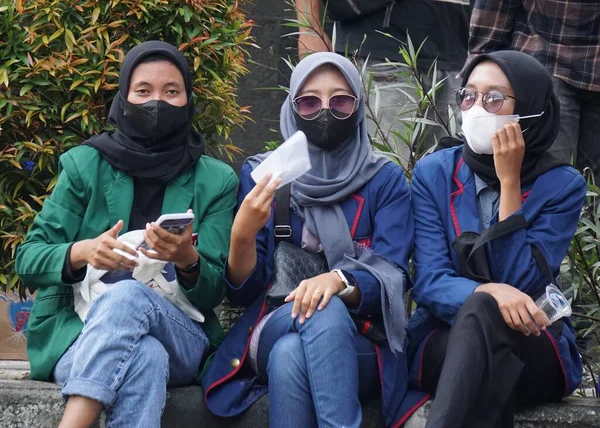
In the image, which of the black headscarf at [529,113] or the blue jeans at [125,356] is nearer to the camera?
the blue jeans at [125,356]

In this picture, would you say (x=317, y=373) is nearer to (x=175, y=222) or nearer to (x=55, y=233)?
(x=175, y=222)

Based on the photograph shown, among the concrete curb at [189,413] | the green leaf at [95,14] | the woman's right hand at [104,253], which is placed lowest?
the concrete curb at [189,413]

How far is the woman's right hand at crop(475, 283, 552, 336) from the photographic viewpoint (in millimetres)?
3645

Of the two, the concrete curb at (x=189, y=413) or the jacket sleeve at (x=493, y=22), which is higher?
the jacket sleeve at (x=493, y=22)

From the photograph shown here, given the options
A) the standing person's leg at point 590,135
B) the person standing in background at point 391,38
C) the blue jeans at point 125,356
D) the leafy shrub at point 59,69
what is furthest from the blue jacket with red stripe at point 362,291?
the person standing in background at point 391,38

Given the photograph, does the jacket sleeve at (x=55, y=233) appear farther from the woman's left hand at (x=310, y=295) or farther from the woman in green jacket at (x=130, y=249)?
the woman's left hand at (x=310, y=295)

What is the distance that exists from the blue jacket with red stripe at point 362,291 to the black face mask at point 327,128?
0.20m

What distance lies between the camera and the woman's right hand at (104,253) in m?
3.72

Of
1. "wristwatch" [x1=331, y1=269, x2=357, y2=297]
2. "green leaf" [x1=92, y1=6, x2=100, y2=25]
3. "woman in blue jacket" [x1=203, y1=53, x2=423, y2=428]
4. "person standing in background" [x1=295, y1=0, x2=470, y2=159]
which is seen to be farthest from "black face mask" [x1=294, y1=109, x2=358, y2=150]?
"person standing in background" [x1=295, y1=0, x2=470, y2=159]

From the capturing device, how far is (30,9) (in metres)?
4.38

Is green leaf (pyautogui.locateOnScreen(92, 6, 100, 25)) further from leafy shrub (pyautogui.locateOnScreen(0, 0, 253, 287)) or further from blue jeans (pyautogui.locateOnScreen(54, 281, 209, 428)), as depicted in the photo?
blue jeans (pyautogui.locateOnScreen(54, 281, 209, 428))

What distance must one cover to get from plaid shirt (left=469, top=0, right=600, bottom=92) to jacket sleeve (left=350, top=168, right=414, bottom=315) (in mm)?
1023

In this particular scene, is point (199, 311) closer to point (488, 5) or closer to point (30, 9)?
point (30, 9)

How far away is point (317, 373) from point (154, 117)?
1.11m
